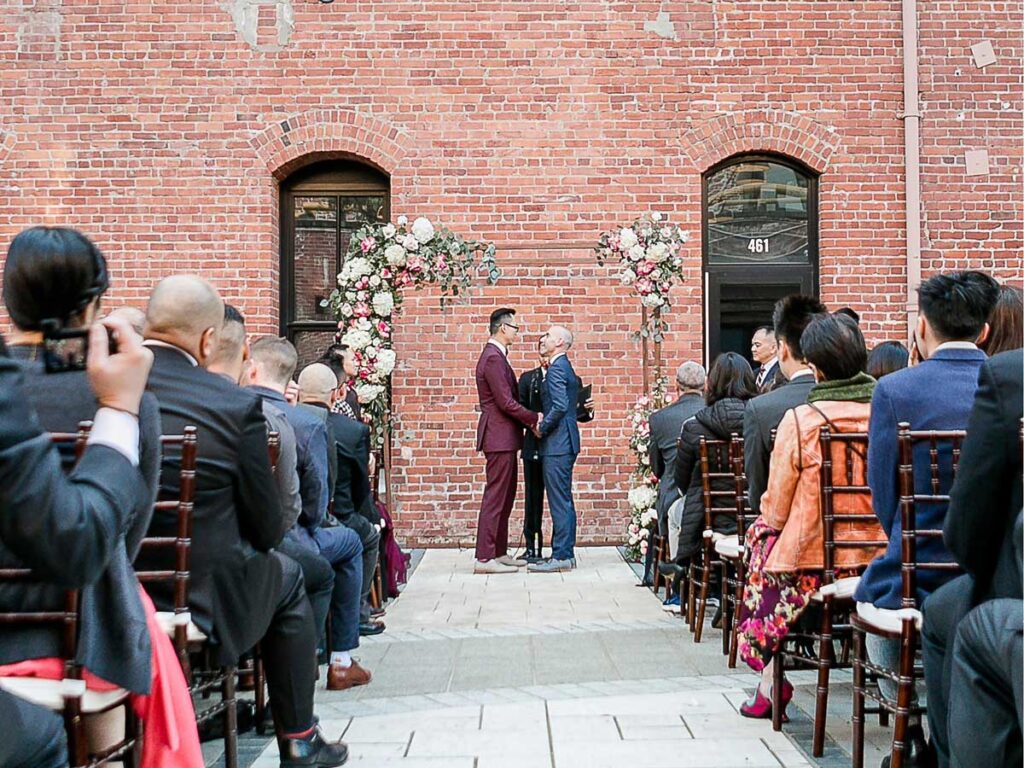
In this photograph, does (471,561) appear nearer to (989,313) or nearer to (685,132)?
(685,132)

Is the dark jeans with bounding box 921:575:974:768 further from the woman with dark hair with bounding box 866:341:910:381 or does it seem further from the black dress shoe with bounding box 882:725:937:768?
the woman with dark hair with bounding box 866:341:910:381

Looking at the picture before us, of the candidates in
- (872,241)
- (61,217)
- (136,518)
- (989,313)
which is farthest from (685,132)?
(136,518)

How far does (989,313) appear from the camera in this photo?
384 centimetres

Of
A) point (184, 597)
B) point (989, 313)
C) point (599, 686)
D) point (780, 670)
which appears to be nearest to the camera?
point (184, 597)

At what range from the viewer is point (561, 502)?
973cm

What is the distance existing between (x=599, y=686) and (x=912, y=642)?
213cm

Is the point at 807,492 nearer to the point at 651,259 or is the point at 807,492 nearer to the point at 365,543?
the point at 365,543

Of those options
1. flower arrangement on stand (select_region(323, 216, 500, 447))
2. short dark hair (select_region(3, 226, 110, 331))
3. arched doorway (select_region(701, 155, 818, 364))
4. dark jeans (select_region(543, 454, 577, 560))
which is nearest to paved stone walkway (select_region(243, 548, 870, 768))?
dark jeans (select_region(543, 454, 577, 560))

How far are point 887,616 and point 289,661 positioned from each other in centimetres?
194

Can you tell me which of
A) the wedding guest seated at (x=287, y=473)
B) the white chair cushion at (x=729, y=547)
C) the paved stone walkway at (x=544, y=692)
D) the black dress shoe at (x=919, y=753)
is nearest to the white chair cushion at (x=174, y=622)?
the wedding guest seated at (x=287, y=473)

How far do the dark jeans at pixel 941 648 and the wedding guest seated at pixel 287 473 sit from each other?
6.91ft

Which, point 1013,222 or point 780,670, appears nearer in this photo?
point 780,670

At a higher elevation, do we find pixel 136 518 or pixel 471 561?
pixel 136 518

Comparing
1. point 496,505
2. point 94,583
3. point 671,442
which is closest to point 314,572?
point 94,583
